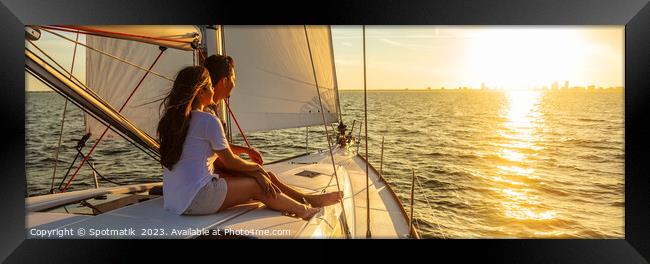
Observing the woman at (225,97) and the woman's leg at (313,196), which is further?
the woman's leg at (313,196)

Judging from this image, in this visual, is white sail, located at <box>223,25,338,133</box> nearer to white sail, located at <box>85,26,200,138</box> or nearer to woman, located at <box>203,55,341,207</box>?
white sail, located at <box>85,26,200,138</box>

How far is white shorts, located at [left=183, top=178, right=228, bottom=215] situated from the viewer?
163 centimetres

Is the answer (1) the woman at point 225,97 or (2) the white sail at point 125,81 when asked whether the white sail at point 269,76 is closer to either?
(2) the white sail at point 125,81

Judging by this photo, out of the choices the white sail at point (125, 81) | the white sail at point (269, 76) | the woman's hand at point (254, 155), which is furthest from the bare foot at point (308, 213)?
the white sail at point (125, 81)

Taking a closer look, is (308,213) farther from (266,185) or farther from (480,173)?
(480,173)

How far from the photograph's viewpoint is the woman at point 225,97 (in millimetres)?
1707

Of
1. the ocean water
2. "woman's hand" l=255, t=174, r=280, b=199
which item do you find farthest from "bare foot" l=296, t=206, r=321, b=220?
the ocean water

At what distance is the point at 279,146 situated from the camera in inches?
311

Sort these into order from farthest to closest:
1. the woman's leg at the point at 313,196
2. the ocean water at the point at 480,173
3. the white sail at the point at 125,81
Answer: the ocean water at the point at 480,173
the white sail at the point at 125,81
the woman's leg at the point at 313,196

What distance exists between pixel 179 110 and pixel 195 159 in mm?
182

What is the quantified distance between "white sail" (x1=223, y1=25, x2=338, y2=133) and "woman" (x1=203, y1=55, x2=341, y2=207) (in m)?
1.54
